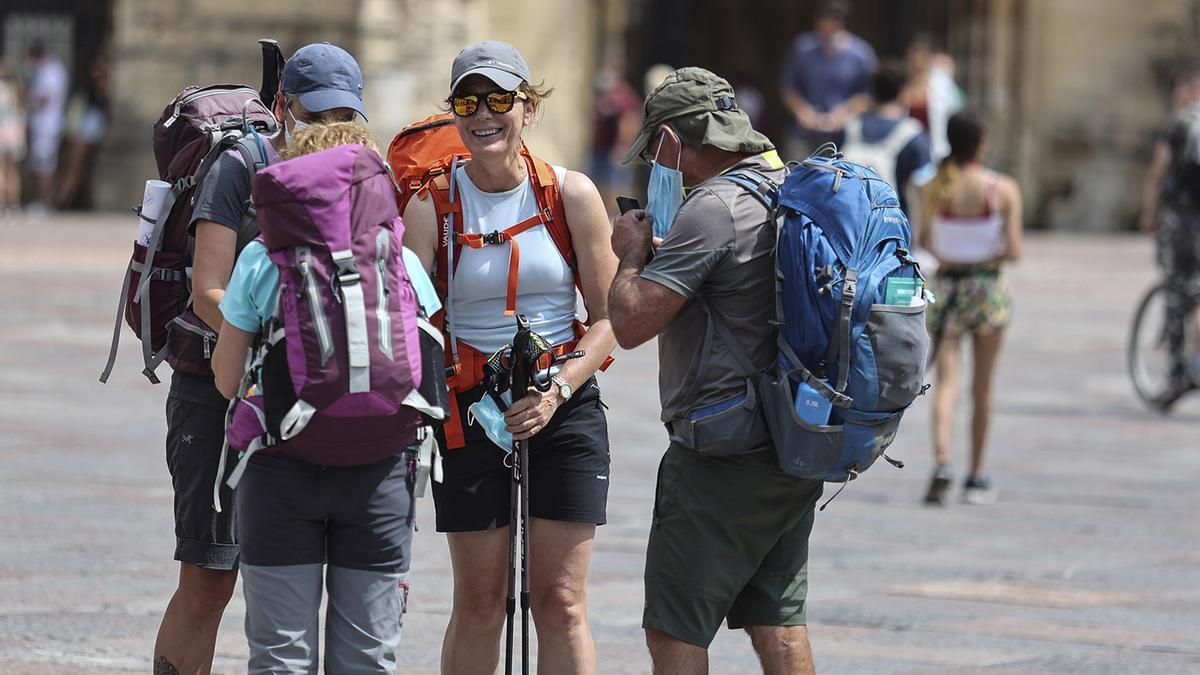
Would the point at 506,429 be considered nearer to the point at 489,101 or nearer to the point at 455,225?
the point at 455,225

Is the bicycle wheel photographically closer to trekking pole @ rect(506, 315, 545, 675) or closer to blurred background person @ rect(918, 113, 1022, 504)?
blurred background person @ rect(918, 113, 1022, 504)

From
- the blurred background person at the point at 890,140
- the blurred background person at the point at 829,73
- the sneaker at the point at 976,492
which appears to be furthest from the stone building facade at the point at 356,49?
the sneaker at the point at 976,492

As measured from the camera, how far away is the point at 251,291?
4824mm

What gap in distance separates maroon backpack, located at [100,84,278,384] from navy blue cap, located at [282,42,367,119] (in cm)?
27

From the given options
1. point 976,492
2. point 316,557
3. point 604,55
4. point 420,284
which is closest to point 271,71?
point 420,284

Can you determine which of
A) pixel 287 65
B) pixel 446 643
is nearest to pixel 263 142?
pixel 287 65

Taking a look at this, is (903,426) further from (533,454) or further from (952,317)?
(533,454)

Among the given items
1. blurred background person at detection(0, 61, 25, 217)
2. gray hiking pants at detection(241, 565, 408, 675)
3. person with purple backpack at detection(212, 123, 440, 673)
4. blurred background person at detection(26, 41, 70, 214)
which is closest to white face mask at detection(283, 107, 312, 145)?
person with purple backpack at detection(212, 123, 440, 673)

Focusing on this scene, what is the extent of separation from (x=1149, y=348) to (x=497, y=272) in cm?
918

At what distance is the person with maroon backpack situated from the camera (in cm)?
524

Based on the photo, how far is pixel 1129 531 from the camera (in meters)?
9.65

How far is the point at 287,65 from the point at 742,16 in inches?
1190

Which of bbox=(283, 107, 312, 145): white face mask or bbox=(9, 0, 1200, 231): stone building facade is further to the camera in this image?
bbox=(9, 0, 1200, 231): stone building facade

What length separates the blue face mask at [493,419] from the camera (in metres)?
5.46
